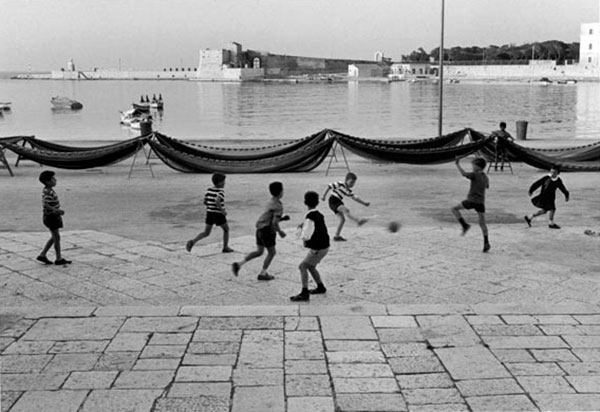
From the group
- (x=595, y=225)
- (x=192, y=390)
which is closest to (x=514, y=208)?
(x=595, y=225)

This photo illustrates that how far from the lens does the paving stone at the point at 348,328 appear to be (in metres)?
6.42

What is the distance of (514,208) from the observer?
525 inches

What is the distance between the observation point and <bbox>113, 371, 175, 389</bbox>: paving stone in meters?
5.38

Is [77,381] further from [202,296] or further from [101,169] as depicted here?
[101,169]

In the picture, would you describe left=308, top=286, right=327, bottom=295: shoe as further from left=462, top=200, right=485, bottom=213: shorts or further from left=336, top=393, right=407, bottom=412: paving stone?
left=462, top=200, right=485, bottom=213: shorts

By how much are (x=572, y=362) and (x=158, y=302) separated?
4.27 meters

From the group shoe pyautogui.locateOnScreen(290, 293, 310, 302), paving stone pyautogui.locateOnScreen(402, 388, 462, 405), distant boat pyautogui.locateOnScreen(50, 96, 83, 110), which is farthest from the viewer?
distant boat pyautogui.locateOnScreen(50, 96, 83, 110)

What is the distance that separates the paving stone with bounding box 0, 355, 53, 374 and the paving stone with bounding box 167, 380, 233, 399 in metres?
1.28

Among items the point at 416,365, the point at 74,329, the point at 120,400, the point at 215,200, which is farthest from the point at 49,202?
the point at 416,365

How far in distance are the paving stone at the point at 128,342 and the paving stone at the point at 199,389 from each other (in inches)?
36.4

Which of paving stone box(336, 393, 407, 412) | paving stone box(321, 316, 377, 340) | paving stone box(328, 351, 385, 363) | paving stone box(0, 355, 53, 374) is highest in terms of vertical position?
paving stone box(321, 316, 377, 340)

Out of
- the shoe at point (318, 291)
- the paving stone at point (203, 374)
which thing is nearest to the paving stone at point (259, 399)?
the paving stone at point (203, 374)

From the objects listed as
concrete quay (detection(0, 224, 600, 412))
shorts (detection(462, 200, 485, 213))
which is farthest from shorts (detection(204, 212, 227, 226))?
shorts (detection(462, 200, 485, 213))

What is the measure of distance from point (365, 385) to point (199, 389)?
51.2 inches
